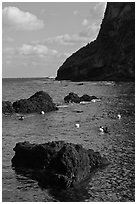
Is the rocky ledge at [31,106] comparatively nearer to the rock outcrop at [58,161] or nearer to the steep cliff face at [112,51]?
the rock outcrop at [58,161]

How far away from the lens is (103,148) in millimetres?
32094

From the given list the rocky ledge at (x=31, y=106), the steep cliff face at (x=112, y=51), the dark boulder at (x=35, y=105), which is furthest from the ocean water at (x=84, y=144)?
the steep cliff face at (x=112, y=51)

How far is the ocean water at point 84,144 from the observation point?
21.8 m

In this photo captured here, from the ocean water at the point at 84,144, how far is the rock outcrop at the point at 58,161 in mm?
636

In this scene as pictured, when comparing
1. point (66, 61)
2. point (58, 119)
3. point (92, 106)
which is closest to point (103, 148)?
point (58, 119)

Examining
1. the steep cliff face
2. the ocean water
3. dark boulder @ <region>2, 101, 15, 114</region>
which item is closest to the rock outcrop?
the ocean water

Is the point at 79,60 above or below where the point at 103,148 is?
above

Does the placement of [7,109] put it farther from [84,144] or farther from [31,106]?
[84,144]

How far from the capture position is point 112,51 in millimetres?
144625

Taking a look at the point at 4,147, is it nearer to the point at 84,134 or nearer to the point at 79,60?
the point at 84,134

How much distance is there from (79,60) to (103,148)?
130 meters

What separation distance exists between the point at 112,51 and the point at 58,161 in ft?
405

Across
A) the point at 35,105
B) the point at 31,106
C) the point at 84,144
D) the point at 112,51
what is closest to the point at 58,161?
the point at 84,144

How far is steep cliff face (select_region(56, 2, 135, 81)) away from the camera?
450 feet
